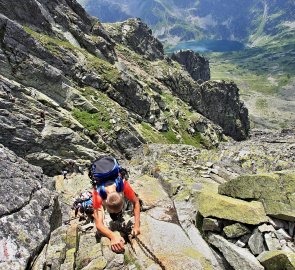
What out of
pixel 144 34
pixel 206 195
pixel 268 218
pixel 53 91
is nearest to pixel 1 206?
pixel 206 195

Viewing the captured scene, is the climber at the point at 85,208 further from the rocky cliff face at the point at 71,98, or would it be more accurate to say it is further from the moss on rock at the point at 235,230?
the rocky cliff face at the point at 71,98

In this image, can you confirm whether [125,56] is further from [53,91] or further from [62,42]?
[53,91]

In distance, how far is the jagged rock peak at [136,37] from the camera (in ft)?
488

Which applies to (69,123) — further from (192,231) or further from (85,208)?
(192,231)

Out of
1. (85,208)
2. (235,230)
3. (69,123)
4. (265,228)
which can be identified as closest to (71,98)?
(69,123)

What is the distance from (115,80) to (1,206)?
6905 cm

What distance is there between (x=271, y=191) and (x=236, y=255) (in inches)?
146

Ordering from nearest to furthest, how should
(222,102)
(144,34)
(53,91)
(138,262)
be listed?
(138,262) → (53,91) → (222,102) → (144,34)

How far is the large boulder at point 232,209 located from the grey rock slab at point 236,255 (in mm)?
1061

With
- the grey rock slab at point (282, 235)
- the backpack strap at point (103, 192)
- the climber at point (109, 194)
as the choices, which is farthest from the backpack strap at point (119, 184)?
the grey rock slab at point (282, 235)

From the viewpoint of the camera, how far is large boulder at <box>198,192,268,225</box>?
536 inches

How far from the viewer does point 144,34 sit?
16475 cm

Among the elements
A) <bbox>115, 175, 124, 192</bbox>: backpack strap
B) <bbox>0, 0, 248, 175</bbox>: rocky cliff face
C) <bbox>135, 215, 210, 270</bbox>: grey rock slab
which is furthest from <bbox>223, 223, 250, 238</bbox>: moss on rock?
<bbox>0, 0, 248, 175</bbox>: rocky cliff face

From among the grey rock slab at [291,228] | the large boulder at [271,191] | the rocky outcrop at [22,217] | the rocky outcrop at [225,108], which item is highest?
the rocky outcrop at [225,108]
